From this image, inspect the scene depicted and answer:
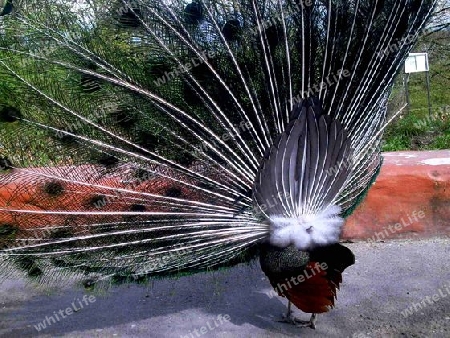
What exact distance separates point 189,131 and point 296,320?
4.65 feet

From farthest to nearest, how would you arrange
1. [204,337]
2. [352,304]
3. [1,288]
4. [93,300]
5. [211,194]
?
[1,288], [93,300], [352,304], [204,337], [211,194]

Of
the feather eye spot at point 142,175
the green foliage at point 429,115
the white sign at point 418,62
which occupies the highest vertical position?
the feather eye spot at point 142,175

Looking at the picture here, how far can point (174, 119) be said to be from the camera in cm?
326

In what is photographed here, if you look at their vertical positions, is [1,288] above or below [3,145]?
below

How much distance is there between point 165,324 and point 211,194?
1.07 metres

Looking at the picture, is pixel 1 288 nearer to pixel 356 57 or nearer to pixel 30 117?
pixel 30 117

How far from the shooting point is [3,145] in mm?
3215

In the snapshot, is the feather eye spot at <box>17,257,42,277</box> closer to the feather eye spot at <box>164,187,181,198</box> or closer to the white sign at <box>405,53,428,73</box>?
the feather eye spot at <box>164,187,181,198</box>

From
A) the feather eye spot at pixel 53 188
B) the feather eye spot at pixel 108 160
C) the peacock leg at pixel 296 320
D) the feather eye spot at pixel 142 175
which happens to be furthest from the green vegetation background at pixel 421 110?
the peacock leg at pixel 296 320

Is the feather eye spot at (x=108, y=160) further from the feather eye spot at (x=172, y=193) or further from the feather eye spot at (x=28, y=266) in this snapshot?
the feather eye spot at (x=28, y=266)

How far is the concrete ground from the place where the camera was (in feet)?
11.9

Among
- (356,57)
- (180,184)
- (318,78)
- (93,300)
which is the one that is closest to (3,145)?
(180,184)

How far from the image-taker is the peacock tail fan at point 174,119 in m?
3.08

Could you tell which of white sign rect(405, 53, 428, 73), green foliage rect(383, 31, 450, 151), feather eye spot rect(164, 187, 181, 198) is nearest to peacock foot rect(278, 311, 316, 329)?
feather eye spot rect(164, 187, 181, 198)
